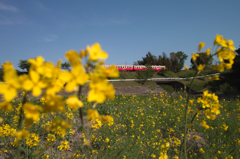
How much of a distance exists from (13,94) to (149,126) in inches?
172

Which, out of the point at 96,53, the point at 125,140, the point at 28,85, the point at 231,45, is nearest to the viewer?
the point at 28,85

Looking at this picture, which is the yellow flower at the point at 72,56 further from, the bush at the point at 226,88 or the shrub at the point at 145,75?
the shrub at the point at 145,75

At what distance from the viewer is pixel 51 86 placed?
672 millimetres

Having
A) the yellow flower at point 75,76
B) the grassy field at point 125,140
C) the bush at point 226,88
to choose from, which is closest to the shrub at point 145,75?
the bush at point 226,88

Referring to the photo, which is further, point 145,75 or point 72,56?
point 145,75

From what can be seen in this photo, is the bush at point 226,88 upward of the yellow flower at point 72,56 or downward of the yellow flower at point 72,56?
downward

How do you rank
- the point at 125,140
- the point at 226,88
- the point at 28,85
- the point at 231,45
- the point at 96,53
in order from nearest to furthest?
the point at 28,85
the point at 96,53
the point at 231,45
the point at 125,140
the point at 226,88

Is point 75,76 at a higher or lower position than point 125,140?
higher

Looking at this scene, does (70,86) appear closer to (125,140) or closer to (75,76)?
(75,76)

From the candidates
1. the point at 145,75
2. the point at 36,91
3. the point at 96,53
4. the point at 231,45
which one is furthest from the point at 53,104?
the point at 145,75

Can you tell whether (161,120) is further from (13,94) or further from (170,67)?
(170,67)

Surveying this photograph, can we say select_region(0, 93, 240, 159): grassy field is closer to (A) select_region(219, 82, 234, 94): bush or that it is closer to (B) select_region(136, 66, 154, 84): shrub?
(A) select_region(219, 82, 234, 94): bush

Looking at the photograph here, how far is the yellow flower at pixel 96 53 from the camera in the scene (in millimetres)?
739

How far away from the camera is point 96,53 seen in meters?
0.76
